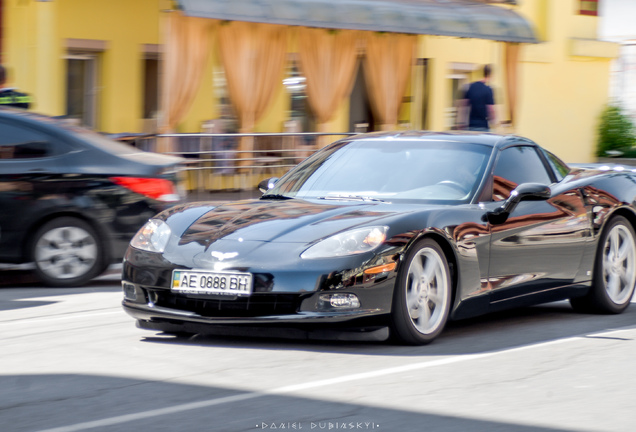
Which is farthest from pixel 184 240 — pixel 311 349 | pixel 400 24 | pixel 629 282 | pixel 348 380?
pixel 400 24

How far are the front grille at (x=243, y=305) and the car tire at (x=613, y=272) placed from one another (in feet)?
9.56

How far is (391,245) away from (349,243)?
0.24 m

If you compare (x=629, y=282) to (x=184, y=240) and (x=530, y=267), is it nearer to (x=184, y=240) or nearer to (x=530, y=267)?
(x=530, y=267)

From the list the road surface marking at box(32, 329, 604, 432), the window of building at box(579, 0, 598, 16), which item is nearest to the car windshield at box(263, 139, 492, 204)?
the road surface marking at box(32, 329, 604, 432)

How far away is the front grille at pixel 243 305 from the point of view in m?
6.04

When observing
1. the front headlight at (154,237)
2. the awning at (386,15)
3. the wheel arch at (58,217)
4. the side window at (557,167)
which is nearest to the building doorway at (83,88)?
the awning at (386,15)

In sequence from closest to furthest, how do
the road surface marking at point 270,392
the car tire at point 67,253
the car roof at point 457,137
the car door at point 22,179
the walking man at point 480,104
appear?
the road surface marking at point 270,392
the car roof at point 457,137
the car door at point 22,179
the car tire at point 67,253
the walking man at point 480,104

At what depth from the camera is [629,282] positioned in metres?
8.39

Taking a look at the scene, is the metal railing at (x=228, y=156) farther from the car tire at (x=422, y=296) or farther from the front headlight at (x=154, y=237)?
the car tire at (x=422, y=296)

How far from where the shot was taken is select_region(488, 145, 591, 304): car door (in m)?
7.03

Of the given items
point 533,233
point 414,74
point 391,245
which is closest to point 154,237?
point 391,245

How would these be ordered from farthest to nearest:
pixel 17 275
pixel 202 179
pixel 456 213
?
pixel 202 179 → pixel 17 275 → pixel 456 213

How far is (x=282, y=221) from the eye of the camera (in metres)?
6.47

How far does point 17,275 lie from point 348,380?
5.46 metres
